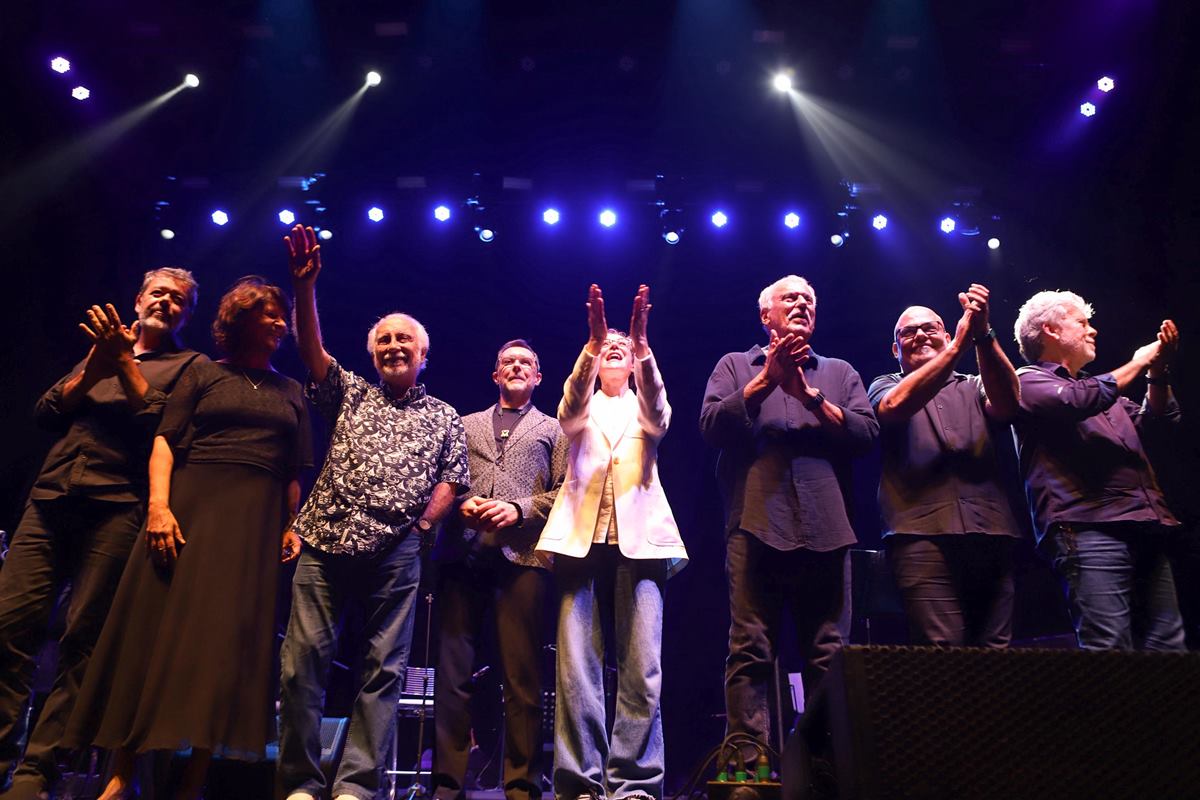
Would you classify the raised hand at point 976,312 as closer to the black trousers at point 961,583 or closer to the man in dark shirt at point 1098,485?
the man in dark shirt at point 1098,485

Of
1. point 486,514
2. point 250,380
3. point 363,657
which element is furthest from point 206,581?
point 486,514

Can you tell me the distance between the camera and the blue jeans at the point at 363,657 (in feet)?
9.90

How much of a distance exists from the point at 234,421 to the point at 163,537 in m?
0.50

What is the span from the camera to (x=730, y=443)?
3479 millimetres

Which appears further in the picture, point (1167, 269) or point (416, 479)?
point (1167, 269)

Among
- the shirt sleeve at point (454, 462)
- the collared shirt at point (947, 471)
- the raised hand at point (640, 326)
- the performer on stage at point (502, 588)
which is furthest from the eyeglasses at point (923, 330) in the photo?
the shirt sleeve at point (454, 462)

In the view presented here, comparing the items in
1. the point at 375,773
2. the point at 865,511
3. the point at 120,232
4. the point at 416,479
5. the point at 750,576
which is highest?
the point at 120,232

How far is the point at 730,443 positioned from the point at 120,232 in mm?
5451

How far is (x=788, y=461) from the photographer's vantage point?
3.34m

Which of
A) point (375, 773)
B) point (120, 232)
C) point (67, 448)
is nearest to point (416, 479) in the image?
point (375, 773)

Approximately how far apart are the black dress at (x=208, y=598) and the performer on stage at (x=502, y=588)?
2.45 feet

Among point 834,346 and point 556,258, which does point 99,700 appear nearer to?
point 556,258

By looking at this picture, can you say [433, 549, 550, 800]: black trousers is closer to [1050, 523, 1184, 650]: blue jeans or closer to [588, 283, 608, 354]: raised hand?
[588, 283, 608, 354]: raised hand

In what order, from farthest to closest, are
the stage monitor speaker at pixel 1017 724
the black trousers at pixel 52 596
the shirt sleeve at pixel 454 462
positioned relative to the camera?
the shirt sleeve at pixel 454 462 → the black trousers at pixel 52 596 → the stage monitor speaker at pixel 1017 724
